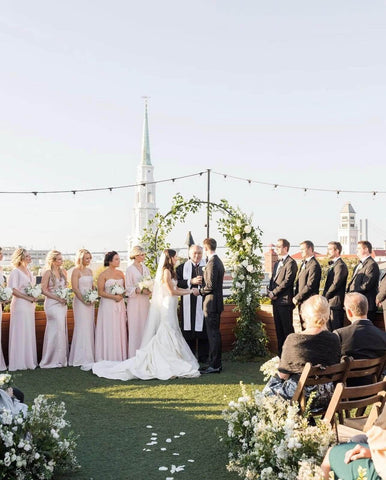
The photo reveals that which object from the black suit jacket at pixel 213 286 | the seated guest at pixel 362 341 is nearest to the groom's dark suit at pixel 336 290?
the black suit jacket at pixel 213 286

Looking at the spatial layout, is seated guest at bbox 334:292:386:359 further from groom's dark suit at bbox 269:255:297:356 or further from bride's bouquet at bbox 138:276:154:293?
bride's bouquet at bbox 138:276:154:293

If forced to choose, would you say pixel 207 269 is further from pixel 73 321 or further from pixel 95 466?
pixel 95 466

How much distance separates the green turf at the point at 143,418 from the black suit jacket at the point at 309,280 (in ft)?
4.82

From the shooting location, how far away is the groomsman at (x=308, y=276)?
9836 mm

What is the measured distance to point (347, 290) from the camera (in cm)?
1002

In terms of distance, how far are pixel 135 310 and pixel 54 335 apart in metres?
1.44

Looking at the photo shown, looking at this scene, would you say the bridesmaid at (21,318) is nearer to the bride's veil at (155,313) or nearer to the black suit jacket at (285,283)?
the bride's veil at (155,313)

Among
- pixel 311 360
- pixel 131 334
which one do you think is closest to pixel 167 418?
pixel 311 360

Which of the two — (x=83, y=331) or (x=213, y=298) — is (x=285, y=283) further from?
(x=83, y=331)

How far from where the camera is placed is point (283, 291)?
32.5 feet

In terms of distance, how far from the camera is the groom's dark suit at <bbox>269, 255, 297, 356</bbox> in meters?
9.84

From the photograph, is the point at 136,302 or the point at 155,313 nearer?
the point at 155,313

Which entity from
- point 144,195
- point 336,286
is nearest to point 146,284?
point 336,286

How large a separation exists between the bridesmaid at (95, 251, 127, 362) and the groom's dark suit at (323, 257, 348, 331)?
→ 141 inches
